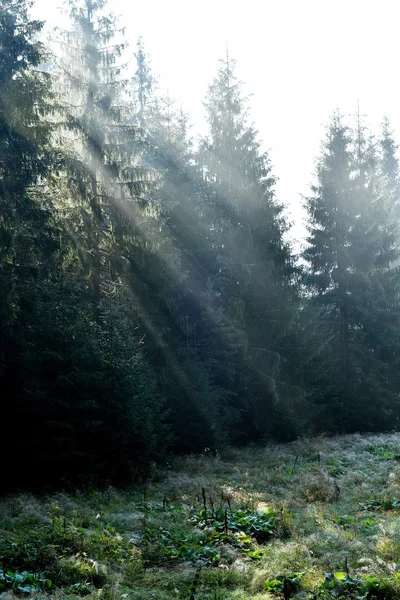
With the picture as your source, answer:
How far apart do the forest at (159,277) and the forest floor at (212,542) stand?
2.79 metres

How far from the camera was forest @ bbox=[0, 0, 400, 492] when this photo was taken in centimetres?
1307

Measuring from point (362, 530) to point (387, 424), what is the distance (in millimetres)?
18014

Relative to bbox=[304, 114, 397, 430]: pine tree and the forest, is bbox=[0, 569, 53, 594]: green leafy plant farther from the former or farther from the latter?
bbox=[304, 114, 397, 430]: pine tree

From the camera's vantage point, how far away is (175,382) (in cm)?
1827

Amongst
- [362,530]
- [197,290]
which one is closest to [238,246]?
[197,290]

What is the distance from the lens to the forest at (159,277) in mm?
13070

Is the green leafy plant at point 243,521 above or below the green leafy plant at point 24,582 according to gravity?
below

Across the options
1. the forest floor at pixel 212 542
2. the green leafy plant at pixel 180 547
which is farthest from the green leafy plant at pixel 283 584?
the green leafy plant at pixel 180 547

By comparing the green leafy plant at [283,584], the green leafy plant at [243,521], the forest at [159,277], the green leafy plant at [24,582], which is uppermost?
the forest at [159,277]

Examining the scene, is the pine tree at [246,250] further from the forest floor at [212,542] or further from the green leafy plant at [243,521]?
the green leafy plant at [243,521]

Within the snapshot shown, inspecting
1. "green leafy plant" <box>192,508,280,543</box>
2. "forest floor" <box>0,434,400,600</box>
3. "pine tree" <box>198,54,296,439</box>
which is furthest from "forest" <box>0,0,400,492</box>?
"green leafy plant" <box>192,508,280,543</box>

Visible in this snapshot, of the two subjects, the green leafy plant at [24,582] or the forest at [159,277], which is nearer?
the green leafy plant at [24,582]

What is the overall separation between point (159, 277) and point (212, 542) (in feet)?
40.2

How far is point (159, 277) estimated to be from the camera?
18.6 meters
